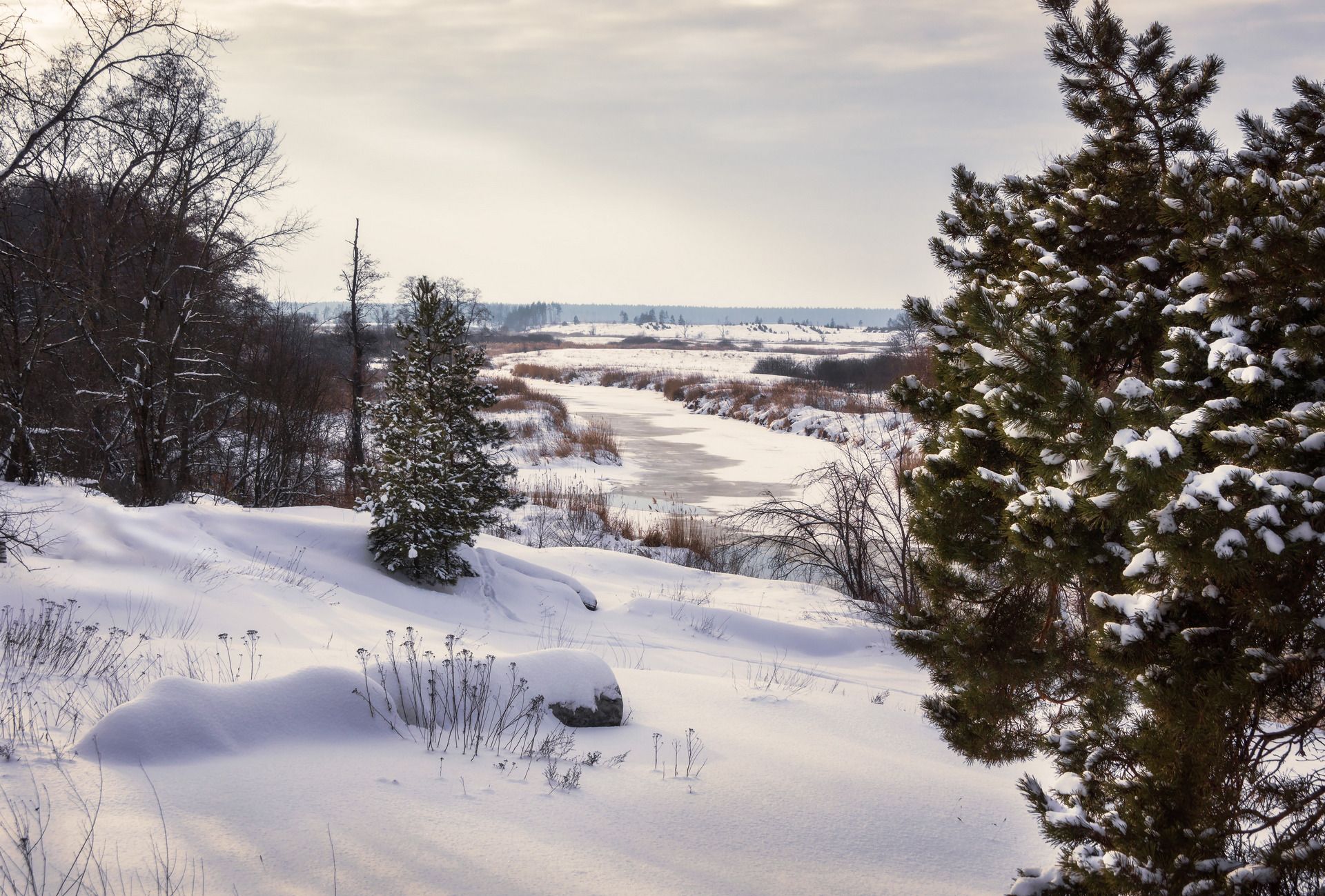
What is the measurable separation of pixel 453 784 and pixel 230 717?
1.20 meters

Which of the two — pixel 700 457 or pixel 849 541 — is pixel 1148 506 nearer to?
pixel 849 541

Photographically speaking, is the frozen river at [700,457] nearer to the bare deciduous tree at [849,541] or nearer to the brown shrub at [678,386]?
the bare deciduous tree at [849,541]

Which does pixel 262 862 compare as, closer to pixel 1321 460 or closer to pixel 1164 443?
pixel 1164 443

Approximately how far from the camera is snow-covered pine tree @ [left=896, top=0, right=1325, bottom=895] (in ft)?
6.98

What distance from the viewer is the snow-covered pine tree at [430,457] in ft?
33.3

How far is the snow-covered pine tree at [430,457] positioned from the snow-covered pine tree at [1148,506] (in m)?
7.83

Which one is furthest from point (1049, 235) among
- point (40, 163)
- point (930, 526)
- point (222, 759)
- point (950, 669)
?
point (40, 163)

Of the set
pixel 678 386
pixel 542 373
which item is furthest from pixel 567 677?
pixel 542 373

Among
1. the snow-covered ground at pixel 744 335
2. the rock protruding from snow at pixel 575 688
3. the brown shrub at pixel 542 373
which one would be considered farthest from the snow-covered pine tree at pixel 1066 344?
the snow-covered ground at pixel 744 335

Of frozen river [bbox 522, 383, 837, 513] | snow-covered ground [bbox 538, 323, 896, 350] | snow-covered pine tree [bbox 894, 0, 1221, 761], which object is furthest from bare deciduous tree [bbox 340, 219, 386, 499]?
snow-covered ground [bbox 538, 323, 896, 350]

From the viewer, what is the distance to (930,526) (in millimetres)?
3330

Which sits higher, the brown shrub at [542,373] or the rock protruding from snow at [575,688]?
the brown shrub at [542,373]

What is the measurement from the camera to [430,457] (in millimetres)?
10219

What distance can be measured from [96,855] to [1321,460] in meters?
4.05
